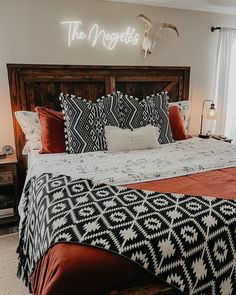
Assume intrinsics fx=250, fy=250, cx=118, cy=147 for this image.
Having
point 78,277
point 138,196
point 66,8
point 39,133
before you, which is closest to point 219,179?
point 138,196

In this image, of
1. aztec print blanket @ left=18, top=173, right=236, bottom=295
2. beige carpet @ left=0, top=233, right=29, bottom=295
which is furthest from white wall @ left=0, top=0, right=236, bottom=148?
aztec print blanket @ left=18, top=173, right=236, bottom=295

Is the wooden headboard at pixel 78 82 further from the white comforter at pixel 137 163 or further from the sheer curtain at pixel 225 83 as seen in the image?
the white comforter at pixel 137 163

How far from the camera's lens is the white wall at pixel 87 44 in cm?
254

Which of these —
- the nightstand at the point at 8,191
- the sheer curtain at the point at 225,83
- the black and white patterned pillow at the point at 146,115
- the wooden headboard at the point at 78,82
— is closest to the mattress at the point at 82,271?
the nightstand at the point at 8,191

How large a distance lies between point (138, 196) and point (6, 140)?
1878mm

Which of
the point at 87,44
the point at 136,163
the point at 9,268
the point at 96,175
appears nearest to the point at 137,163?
the point at 136,163

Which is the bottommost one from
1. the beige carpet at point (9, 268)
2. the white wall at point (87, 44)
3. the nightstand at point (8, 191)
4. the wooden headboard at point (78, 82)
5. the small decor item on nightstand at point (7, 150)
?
the beige carpet at point (9, 268)

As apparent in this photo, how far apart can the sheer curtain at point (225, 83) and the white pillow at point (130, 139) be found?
175 centimetres

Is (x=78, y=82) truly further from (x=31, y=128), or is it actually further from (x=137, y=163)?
(x=137, y=163)

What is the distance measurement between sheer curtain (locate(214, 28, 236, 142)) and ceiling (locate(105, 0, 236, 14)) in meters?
0.27

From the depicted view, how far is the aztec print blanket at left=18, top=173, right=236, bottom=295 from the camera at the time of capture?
107 centimetres

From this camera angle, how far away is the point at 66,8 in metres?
2.65

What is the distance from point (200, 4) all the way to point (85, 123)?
227 cm

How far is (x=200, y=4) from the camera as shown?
3.21m
